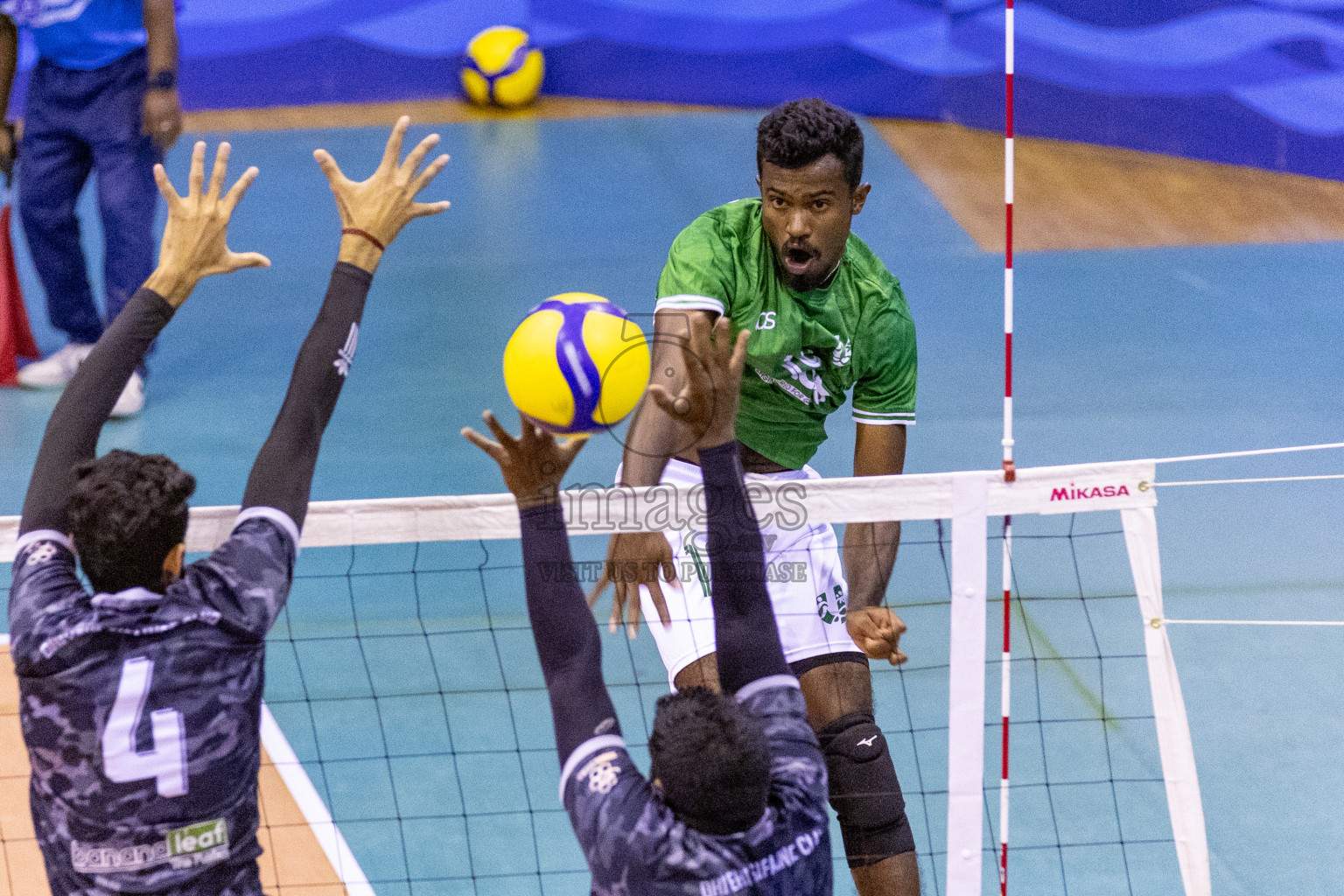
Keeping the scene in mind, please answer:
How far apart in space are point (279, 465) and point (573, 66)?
38.0 feet

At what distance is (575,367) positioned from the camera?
3.69 m

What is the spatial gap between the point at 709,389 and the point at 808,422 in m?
1.55

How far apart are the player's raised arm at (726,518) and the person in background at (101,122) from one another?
524 cm

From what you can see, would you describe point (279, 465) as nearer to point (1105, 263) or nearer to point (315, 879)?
point (315, 879)

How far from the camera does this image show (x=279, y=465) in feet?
8.96

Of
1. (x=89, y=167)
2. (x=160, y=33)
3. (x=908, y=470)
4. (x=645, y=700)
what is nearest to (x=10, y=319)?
(x=89, y=167)

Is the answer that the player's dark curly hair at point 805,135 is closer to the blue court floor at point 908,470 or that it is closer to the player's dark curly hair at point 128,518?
the blue court floor at point 908,470

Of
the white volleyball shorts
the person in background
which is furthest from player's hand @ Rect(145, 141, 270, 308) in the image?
the person in background

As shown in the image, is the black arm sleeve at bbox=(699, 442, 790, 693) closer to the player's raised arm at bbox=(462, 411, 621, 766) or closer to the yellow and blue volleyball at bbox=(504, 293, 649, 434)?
the player's raised arm at bbox=(462, 411, 621, 766)

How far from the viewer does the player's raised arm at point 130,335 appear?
273 centimetres

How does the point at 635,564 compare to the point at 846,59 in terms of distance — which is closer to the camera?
the point at 635,564

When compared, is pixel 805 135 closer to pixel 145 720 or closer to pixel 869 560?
pixel 869 560

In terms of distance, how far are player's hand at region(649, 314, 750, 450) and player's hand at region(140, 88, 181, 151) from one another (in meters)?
5.10

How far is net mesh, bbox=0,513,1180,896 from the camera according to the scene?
442 centimetres
